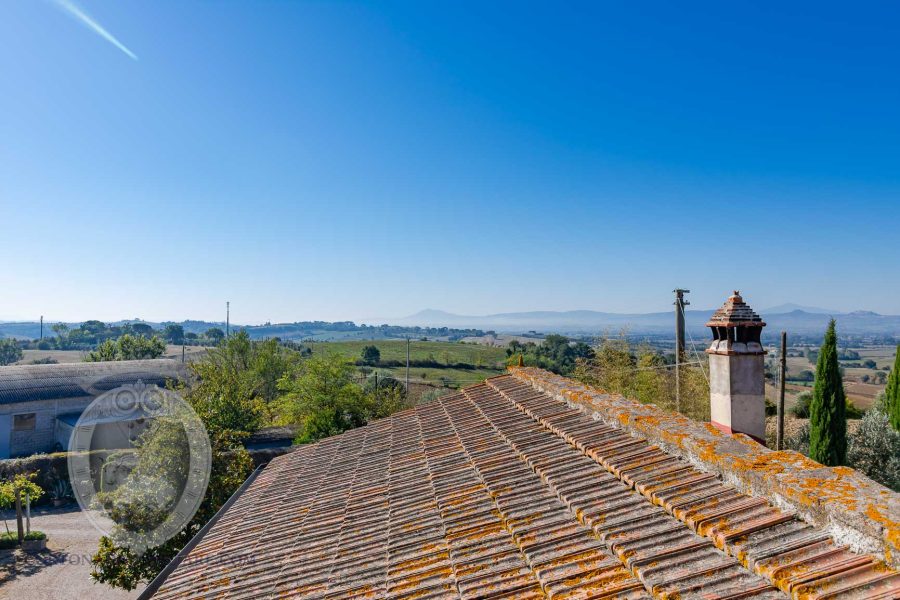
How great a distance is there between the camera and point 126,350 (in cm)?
5775

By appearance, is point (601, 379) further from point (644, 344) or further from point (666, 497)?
point (666, 497)

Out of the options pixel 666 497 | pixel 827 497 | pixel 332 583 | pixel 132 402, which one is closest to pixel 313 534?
pixel 332 583

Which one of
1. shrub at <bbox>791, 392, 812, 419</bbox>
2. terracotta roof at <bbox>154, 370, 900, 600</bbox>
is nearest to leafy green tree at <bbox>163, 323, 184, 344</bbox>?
shrub at <bbox>791, 392, 812, 419</bbox>

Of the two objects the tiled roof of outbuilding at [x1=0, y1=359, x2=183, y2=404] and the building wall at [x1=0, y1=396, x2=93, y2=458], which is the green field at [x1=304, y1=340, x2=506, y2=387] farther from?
the building wall at [x1=0, y1=396, x2=93, y2=458]

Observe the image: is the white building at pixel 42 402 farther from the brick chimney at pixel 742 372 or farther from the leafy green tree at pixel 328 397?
the brick chimney at pixel 742 372

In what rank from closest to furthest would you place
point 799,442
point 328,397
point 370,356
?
point 799,442 < point 328,397 < point 370,356

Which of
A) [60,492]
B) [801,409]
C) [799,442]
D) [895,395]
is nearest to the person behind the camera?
[799,442]

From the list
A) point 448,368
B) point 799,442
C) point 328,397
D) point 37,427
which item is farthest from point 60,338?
point 799,442

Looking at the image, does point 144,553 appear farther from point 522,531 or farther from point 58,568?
point 522,531

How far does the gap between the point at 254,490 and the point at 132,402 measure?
30111 millimetres

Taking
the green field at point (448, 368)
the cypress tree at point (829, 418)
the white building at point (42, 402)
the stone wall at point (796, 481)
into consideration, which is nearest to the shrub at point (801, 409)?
the cypress tree at point (829, 418)

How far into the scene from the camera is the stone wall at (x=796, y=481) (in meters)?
2.36

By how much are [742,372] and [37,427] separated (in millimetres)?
38395

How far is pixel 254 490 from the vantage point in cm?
759
